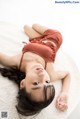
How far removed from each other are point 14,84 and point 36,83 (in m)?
0.13

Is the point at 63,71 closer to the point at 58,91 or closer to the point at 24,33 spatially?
the point at 58,91

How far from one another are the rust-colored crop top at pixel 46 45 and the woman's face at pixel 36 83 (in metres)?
0.19

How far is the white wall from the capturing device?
1.66 m

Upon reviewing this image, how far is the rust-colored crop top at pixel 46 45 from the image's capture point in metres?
1.40

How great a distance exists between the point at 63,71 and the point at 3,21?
0.50 m

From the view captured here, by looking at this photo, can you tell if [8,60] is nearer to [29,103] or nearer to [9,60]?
[9,60]

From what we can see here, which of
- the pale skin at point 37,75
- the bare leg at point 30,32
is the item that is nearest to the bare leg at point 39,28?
the bare leg at point 30,32

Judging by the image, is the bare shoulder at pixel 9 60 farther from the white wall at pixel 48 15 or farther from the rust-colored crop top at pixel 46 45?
the white wall at pixel 48 15

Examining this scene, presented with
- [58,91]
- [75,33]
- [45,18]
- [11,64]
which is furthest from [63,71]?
Answer: [45,18]

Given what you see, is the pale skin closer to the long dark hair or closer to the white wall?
the long dark hair

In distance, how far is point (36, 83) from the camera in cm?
117

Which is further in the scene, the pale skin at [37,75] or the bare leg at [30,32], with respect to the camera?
the bare leg at [30,32]

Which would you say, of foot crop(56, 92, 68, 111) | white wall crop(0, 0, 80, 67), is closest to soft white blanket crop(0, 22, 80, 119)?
foot crop(56, 92, 68, 111)

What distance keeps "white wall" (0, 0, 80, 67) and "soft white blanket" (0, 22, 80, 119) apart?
0.42ft
